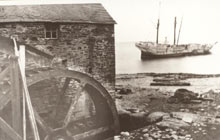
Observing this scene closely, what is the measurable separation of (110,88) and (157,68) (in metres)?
2.34

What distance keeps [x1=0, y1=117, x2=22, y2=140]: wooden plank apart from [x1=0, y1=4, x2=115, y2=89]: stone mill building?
50.4 inches

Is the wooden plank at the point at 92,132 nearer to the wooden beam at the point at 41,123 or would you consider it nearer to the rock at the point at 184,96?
the wooden beam at the point at 41,123

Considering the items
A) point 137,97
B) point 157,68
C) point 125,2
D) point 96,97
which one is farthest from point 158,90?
point 125,2

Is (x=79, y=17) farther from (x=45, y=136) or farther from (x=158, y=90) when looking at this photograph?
(x=158, y=90)

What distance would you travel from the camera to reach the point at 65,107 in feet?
13.8

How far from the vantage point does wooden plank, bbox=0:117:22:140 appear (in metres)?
3.01

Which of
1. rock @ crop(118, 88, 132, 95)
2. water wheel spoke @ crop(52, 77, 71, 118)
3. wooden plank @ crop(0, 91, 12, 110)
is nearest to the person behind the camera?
wooden plank @ crop(0, 91, 12, 110)

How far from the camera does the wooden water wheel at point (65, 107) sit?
3424 millimetres

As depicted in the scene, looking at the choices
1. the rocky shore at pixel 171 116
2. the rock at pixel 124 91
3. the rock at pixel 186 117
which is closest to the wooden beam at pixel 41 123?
the rocky shore at pixel 171 116

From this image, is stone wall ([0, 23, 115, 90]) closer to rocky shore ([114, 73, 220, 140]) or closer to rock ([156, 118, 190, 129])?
rocky shore ([114, 73, 220, 140])

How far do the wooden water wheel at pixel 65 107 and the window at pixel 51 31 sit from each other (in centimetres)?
62

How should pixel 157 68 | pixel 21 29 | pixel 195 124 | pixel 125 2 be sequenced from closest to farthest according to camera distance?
pixel 125 2 < pixel 21 29 < pixel 195 124 < pixel 157 68

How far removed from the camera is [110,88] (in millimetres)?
4574

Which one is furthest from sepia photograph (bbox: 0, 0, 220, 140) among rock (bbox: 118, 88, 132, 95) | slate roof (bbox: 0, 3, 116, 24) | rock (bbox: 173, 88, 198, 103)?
rock (bbox: 118, 88, 132, 95)
